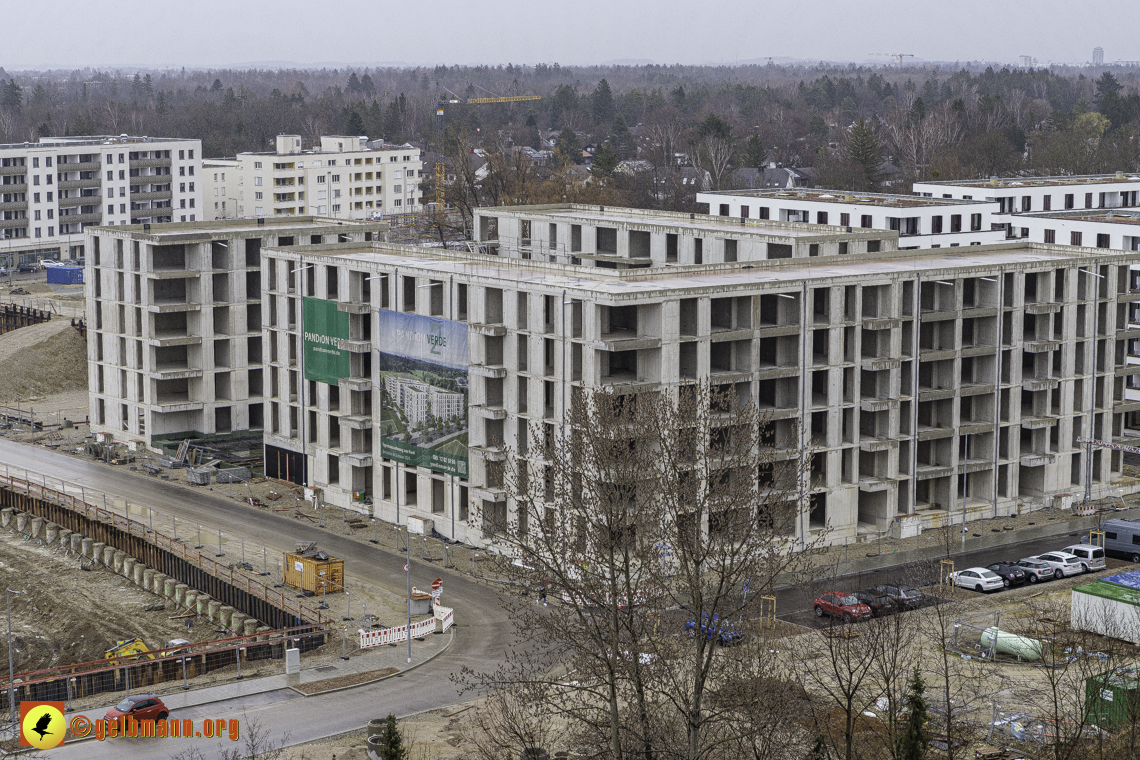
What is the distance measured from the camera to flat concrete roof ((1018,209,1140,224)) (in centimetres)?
11131

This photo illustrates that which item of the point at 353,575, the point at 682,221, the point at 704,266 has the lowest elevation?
the point at 353,575

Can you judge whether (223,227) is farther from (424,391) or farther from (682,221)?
(682,221)

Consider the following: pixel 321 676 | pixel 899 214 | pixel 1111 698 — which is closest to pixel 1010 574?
pixel 1111 698

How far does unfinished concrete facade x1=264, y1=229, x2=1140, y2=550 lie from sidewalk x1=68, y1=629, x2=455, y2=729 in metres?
7.92

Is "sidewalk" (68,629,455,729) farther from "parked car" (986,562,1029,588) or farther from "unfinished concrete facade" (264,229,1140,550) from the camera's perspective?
"parked car" (986,562,1029,588)

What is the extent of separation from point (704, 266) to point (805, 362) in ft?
25.1

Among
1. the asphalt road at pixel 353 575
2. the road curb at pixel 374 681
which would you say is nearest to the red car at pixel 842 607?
the asphalt road at pixel 353 575

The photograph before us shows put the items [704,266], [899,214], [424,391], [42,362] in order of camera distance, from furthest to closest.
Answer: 1. [42,362]
2. [899,214]
3. [424,391]
4. [704,266]

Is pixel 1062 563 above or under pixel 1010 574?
above

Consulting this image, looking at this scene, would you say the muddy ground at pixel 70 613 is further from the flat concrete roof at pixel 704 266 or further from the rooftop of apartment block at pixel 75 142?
the rooftop of apartment block at pixel 75 142

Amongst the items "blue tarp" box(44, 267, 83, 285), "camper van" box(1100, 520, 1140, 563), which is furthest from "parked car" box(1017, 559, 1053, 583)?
"blue tarp" box(44, 267, 83, 285)

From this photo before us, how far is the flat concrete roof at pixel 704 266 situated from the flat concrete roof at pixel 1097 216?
24.6 metres

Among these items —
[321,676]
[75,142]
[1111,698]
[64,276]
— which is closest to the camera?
[1111,698]

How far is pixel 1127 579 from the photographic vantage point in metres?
66.1
